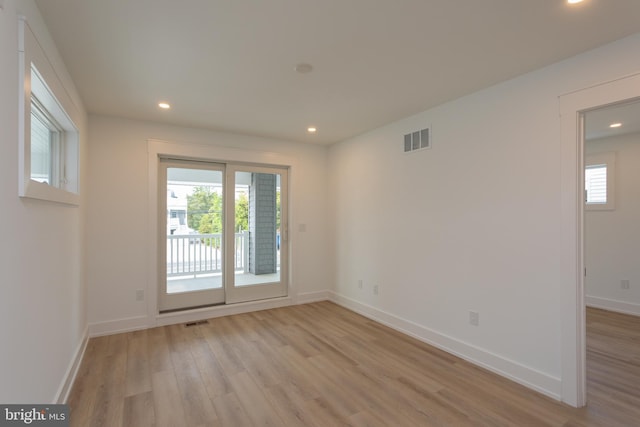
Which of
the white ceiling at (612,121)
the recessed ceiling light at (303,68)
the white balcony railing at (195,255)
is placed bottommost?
the white balcony railing at (195,255)

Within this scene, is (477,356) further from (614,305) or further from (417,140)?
(614,305)

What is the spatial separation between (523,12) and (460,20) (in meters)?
0.34

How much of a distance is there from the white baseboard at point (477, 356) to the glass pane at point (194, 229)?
230 cm

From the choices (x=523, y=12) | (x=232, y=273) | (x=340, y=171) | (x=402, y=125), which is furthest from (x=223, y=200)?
(x=523, y=12)

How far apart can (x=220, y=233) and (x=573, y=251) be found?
3.91 metres

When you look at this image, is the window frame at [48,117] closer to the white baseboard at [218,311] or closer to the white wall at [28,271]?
the white wall at [28,271]

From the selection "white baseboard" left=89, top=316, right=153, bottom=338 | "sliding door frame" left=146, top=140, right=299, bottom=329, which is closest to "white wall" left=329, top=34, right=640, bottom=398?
"sliding door frame" left=146, top=140, right=299, bottom=329

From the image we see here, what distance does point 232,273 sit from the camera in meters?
4.40

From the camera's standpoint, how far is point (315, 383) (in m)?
2.51

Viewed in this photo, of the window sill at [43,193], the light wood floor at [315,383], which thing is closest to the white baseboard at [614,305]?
the light wood floor at [315,383]

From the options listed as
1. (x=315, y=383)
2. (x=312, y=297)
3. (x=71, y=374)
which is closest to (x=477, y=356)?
(x=315, y=383)

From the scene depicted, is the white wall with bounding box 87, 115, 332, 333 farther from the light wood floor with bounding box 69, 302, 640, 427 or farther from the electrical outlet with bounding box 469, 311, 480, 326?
the electrical outlet with bounding box 469, 311, 480, 326

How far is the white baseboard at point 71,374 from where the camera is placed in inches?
85.2

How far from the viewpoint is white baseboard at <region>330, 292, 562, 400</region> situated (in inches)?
92.6
